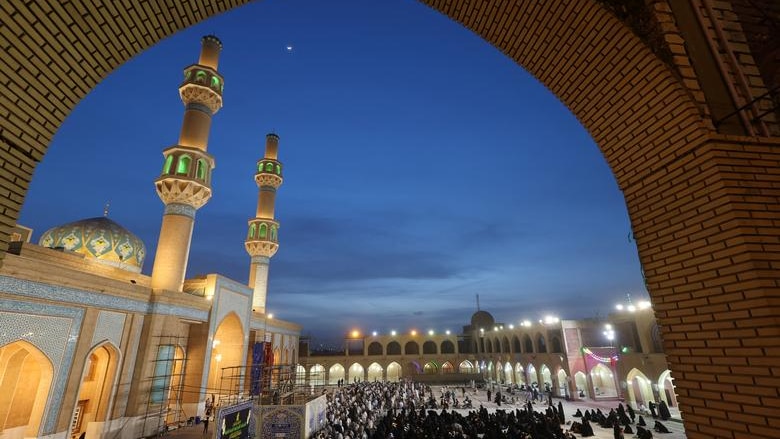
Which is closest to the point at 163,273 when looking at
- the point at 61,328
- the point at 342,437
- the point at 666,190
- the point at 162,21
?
the point at 61,328

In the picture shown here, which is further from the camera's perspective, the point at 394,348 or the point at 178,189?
the point at 394,348

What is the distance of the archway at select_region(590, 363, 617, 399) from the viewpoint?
25150mm

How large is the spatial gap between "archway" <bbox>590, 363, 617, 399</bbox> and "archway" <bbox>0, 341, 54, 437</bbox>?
26.9 meters

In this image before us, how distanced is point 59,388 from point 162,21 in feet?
38.8

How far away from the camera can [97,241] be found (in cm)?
1827

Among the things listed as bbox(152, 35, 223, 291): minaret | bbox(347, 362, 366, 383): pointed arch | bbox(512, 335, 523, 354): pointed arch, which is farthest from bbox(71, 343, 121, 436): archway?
bbox(512, 335, 523, 354): pointed arch

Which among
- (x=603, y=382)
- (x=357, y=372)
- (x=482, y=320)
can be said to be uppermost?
(x=482, y=320)

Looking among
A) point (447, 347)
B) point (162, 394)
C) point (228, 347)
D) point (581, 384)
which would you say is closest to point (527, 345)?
point (581, 384)

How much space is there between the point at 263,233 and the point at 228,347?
28.9ft

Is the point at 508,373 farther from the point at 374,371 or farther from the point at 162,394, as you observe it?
the point at 162,394

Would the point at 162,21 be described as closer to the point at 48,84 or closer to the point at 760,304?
the point at 48,84

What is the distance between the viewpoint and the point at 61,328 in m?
11.0

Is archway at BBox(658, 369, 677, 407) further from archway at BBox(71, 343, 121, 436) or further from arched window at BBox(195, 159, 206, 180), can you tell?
arched window at BBox(195, 159, 206, 180)

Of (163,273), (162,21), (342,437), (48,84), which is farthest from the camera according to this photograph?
(163,273)
